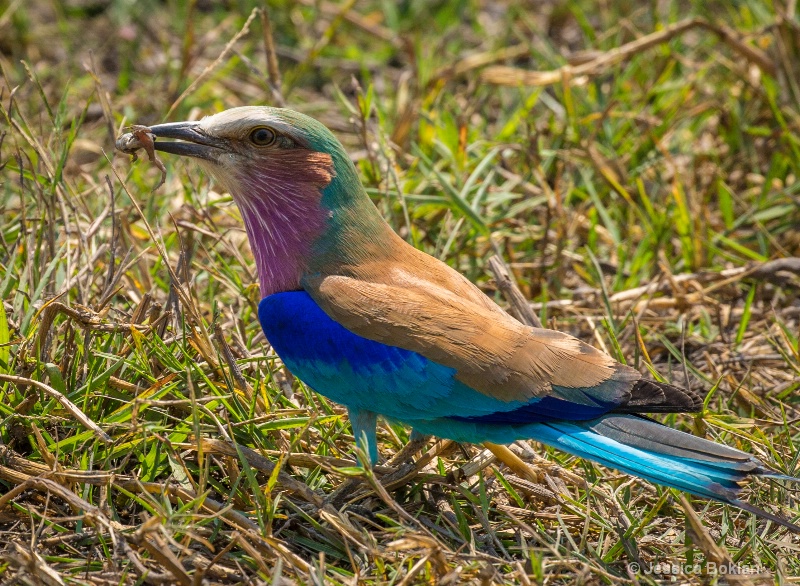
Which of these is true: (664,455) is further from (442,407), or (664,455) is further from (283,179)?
(283,179)

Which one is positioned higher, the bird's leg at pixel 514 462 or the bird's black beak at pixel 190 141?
the bird's black beak at pixel 190 141

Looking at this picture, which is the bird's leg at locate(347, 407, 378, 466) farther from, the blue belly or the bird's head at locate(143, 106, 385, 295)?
the bird's head at locate(143, 106, 385, 295)

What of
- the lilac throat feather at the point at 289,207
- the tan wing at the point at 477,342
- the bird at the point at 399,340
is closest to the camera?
the bird at the point at 399,340

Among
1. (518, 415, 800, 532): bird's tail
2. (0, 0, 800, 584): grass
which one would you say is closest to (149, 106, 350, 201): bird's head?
(0, 0, 800, 584): grass

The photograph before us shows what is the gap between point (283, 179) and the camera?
3521 mm

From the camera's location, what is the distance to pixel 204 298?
4.35 meters

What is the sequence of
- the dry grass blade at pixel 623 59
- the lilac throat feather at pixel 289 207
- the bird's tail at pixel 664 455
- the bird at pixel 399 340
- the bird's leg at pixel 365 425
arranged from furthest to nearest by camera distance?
the dry grass blade at pixel 623 59, the lilac throat feather at pixel 289 207, the bird's leg at pixel 365 425, the bird at pixel 399 340, the bird's tail at pixel 664 455

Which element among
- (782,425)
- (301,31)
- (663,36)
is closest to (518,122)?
(663,36)

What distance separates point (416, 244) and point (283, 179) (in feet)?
3.93

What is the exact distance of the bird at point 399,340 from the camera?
3.06 meters

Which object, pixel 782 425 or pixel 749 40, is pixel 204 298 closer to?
pixel 782 425

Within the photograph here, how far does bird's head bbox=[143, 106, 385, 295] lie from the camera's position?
3.46 metres

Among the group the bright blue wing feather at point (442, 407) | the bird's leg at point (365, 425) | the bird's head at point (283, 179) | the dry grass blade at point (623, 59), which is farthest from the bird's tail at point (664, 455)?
the dry grass blade at point (623, 59)

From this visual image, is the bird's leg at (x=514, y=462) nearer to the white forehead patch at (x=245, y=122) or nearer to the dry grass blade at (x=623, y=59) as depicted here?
the white forehead patch at (x=245, y=122)
